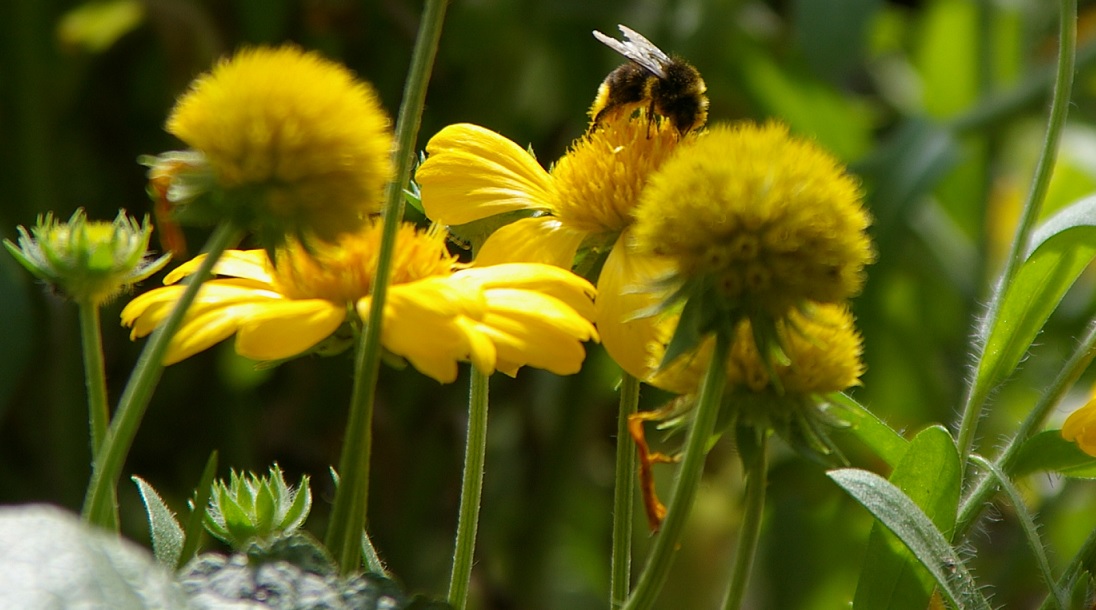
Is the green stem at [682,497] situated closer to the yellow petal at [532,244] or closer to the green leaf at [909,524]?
the green leaf at [909,524]

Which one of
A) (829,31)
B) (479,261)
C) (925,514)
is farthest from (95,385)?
(829,31)

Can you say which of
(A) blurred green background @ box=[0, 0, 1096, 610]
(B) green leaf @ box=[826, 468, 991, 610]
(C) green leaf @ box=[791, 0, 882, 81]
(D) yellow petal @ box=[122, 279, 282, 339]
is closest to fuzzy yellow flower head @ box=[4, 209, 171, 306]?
(D) yellow petal @ box=[122, 279, 282, 339]

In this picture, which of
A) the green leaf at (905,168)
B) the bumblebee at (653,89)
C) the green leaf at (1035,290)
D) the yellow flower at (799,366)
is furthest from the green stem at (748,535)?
the green leaf at (905,168)

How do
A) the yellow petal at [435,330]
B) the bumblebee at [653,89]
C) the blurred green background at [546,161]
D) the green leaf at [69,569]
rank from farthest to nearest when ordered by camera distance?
the blurred green background at [546,161], the bumblebee at [653,89], the yellow petal at [435,330], the green leaf at [69,569]

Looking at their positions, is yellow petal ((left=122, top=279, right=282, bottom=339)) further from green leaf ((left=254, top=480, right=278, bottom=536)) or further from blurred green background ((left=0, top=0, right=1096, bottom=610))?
blurred green background ((left=0, top=0, right=1096, bottom=610))

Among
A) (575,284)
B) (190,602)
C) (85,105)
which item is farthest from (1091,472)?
(85,105)
